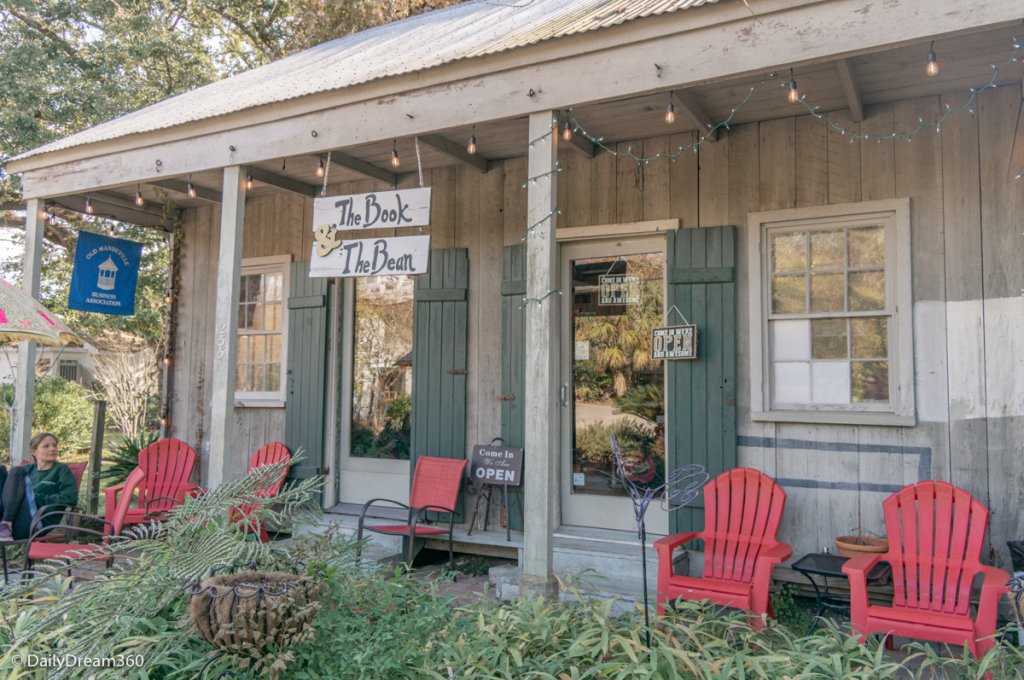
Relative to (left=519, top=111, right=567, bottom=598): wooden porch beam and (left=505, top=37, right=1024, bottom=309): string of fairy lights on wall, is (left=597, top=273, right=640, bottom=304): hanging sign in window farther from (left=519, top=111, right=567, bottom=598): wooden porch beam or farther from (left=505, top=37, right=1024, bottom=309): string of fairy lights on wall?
(left=519, top=111, right=567, bottom=598): wooden porch beam

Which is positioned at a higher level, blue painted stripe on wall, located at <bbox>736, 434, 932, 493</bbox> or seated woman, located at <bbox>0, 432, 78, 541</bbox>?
blue painted stripe on wall, located at <bbox>736, 434, 932, 493</bbox>

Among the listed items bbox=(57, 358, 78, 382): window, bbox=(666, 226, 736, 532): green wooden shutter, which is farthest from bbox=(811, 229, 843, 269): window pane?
bbox=(57, 358, 78, 382): window

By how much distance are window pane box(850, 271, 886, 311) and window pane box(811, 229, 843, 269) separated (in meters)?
0.13

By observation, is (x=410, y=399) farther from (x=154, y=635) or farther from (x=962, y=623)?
(x=962, y=623)

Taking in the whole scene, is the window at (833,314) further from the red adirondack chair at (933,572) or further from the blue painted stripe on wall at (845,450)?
the red adirondack chair at (933,572)

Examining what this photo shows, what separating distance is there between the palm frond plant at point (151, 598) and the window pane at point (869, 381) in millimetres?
3374

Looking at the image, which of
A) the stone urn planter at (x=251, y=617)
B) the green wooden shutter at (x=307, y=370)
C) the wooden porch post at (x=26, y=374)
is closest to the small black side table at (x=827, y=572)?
the stone urn planter at (x=251, y=617)

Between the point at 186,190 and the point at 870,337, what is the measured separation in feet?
18.9

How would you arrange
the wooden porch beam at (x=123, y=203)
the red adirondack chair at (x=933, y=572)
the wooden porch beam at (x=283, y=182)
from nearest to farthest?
1. the red adirondack chair at (x=933, y=572)
2. the wooden porch beam at (x=283, y=182)
3. the wooden porch beam at (x=123, y=203)

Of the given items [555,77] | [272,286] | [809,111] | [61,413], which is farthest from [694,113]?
[61,413]

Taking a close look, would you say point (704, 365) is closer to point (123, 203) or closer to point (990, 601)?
point (990, 601)

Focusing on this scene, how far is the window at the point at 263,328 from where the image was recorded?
7203 mm

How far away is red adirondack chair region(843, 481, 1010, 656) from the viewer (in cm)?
362

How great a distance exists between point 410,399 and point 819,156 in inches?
142
